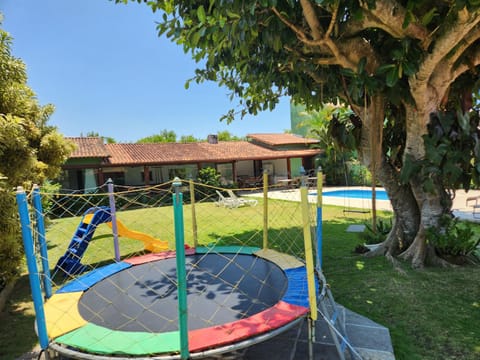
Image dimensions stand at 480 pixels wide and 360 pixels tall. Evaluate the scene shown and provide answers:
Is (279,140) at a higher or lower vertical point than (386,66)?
higher

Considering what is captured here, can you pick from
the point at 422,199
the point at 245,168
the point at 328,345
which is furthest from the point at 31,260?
the point at 245,168

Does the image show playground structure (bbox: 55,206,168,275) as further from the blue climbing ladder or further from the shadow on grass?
the shadow on grass

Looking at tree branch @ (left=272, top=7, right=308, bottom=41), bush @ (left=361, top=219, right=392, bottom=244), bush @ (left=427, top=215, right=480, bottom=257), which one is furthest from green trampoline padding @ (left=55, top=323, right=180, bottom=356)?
bush @ (left=361, top=219, right=392, bottom=244)

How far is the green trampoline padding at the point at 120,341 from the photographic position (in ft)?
7.66

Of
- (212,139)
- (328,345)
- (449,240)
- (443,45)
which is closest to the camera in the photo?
(328,345)

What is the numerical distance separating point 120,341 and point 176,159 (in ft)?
49.9

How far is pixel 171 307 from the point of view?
330 centimetres

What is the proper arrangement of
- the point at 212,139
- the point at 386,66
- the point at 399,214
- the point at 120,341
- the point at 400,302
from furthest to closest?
the point at 212,139 < the point at 399,214 < the point at 386,66 < the point at 400,302 < the point at 120,341

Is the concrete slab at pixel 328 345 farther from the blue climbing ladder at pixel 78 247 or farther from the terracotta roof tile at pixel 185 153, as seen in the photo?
the terracotta roof tile at pixel 185 153

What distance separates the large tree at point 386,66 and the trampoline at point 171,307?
271 centimetres

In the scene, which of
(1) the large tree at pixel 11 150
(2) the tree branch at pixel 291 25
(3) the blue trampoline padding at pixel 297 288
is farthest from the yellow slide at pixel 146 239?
(2) the tree branch at pixel 291 25

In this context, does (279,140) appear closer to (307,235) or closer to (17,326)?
(17,326)

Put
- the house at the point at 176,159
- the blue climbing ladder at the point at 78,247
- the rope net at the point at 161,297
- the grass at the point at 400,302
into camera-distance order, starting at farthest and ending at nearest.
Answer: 1. the house at the point at 176,159
2. the blue climbing ladder at the point at 78,247
3. the grass at the point at 400,302
4. the rope net at the point at 161,297

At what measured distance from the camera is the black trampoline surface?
2.97 meters
